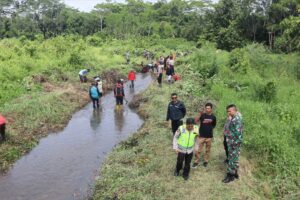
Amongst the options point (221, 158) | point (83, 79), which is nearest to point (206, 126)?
point (221, 158)

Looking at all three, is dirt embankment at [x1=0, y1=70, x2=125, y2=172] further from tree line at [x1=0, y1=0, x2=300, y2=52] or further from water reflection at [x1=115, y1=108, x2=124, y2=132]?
tree line at [x1=0, y1=0, x2=300, y2=52]

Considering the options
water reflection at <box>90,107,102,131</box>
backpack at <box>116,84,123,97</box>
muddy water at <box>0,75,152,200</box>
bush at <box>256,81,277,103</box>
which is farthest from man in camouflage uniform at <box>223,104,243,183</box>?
backpack at <box>116,84,123,97</box>

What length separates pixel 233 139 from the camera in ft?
32.9

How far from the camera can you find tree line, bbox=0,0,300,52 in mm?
42844

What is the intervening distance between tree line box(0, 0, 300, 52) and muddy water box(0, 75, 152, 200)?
47.8 ft

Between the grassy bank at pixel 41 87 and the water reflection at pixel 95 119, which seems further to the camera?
the water reflection at pixel 95 119

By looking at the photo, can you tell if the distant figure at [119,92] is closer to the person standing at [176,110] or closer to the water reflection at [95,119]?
the water reflection at [95,119]

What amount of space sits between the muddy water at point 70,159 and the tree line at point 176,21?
14.6 metres

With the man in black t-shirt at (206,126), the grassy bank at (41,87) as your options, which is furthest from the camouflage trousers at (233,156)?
the grassy bank at (41,87)

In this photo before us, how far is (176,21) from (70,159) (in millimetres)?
77569

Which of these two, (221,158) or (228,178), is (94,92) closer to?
(221,158)

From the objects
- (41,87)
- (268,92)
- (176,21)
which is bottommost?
(41,87)

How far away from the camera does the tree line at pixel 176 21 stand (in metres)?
42.8

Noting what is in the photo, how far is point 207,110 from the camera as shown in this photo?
426 inches
